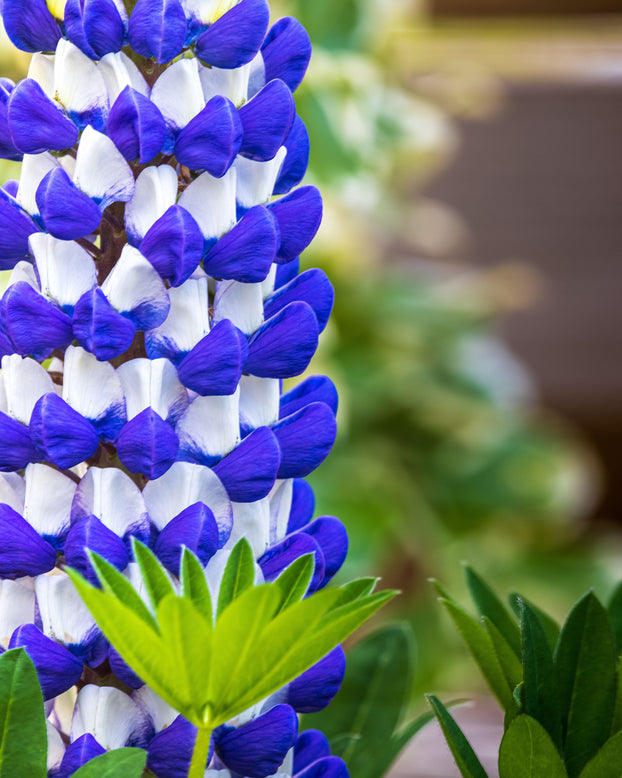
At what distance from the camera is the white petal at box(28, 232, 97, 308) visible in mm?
194

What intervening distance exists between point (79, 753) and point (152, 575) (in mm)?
45

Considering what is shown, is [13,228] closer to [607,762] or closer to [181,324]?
[181,324]

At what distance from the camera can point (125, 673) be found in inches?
7.4

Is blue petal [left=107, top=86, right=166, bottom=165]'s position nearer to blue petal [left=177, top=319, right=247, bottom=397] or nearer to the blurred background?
blue petal [left=177, top=319, right=247, bottom=397]

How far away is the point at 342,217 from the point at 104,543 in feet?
2.60

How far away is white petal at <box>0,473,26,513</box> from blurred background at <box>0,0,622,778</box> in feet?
2.31

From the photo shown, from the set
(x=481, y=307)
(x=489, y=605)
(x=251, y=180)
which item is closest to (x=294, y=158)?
(x=251, y=180)

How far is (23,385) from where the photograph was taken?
0.20 meters

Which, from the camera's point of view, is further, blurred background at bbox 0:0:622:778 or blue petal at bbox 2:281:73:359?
blurred background at bbox 0:0:622:778

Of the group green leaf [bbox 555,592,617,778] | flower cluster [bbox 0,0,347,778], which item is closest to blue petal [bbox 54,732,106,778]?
flower cluster [bbox 0,0,347,778]

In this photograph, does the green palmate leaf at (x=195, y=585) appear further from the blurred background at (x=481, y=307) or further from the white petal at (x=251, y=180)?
the blurred background at (x=481, y=307)

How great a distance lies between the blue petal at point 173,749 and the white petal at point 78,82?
0.13 metres

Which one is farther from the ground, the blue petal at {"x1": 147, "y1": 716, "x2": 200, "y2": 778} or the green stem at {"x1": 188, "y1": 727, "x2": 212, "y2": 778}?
the green stem at {"x1": 188, "y1": 727, "x2": 212, "y2": 778}

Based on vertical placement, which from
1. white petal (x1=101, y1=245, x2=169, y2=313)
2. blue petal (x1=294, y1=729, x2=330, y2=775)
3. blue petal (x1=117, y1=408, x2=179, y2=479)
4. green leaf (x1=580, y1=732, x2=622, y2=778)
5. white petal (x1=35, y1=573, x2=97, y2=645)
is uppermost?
white petal (x1=101, y1=245, x2=169, y2=313)
